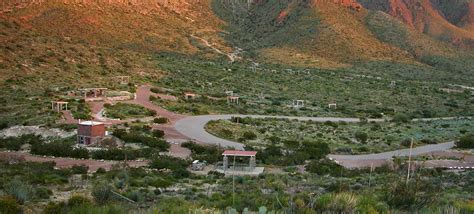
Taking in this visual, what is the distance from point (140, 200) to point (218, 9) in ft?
353

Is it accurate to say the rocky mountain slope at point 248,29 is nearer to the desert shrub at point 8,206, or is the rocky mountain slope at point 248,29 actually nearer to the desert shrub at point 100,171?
the desert shrub at point 100,171

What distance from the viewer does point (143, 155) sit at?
24906mm

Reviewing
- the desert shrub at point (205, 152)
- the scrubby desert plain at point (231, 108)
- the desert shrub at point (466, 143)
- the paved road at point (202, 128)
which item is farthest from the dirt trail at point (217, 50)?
the desert shrub at point (205, 152)

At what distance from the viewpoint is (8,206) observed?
11031 mm

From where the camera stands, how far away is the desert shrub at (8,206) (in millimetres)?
10882

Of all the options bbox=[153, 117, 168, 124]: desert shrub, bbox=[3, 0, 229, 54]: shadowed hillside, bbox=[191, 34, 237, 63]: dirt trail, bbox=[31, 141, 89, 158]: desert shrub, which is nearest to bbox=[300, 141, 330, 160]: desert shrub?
bbox=[153, 117, 168, 124]: desert shrub

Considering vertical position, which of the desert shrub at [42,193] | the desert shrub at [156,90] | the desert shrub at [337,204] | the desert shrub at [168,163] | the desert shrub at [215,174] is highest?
the desert shrub at [156,90]

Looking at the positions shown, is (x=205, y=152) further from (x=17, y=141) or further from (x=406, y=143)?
(x=406, y=143)

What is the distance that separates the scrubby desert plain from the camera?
15.5 m

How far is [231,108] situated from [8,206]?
3556 centimetres

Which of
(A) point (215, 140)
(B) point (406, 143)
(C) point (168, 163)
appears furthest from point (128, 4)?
(C) point (168, 163)

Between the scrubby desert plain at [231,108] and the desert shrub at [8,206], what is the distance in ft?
0.20

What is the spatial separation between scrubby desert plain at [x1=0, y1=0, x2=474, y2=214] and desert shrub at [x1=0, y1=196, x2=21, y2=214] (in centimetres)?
6

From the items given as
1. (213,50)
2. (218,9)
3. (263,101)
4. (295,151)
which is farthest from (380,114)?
(218,9)
